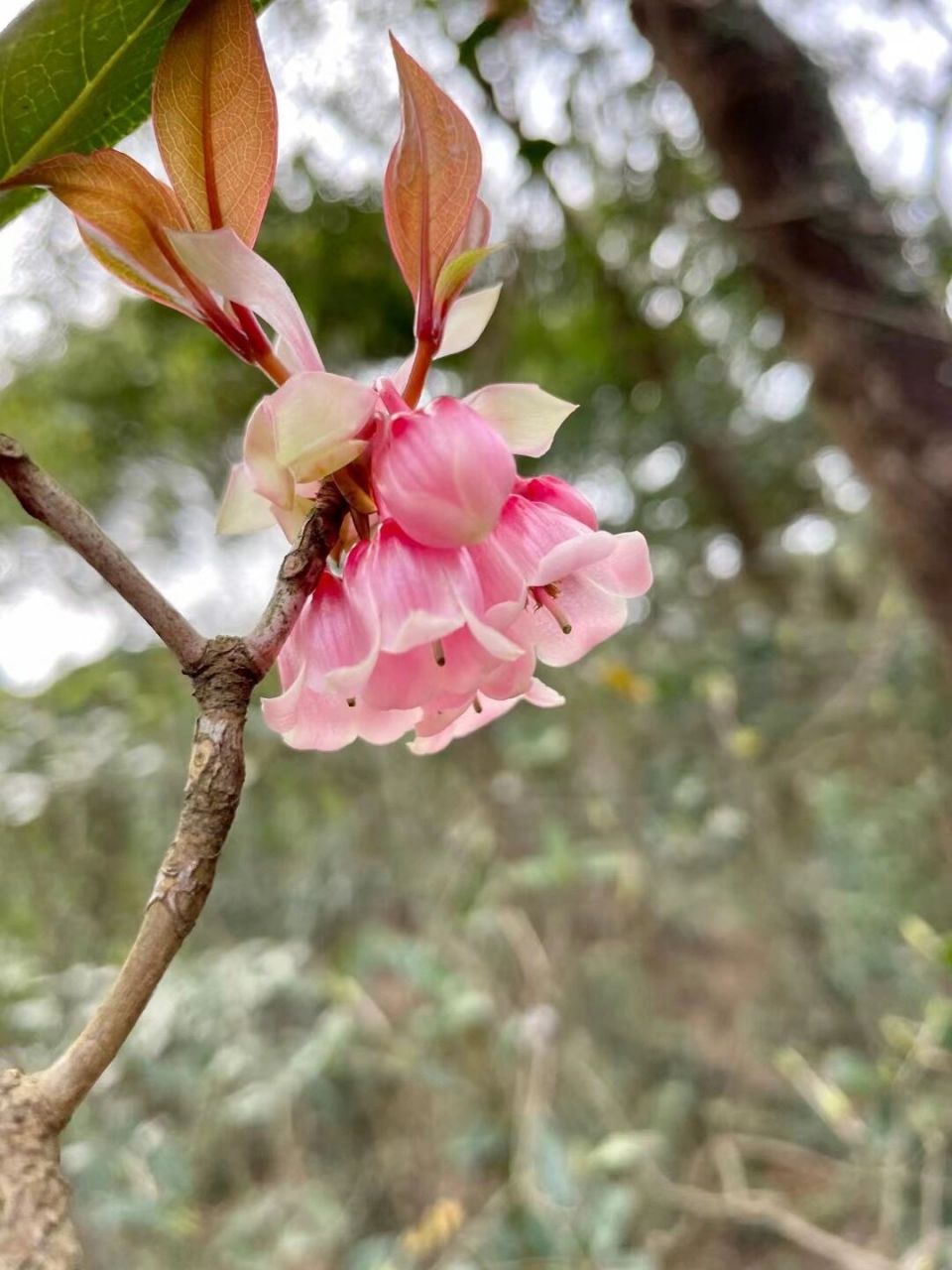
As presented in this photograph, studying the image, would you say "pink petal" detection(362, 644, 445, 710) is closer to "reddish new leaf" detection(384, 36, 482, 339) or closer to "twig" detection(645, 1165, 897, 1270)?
"reddish new leaf" detection(384, 36, 482, 339)

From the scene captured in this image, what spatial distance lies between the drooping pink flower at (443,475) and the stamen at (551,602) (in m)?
0.05

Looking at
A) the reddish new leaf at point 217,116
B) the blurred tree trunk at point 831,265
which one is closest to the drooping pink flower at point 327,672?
the reddish new leaf at point 217,116

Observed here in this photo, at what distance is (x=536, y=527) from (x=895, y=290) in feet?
2.28

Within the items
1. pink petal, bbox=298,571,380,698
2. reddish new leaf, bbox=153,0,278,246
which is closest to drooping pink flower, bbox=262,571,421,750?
pink petal, bbox=298,571,380,698

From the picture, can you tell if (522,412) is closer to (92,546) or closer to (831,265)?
(92,546)

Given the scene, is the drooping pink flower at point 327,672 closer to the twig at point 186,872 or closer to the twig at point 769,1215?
the twig at point 186,872

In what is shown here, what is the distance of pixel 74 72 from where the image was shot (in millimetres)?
247

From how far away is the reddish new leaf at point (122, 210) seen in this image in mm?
244

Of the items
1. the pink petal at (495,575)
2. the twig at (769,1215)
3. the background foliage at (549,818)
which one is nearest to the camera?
the pink petal at (495,575)

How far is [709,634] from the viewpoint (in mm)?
1294

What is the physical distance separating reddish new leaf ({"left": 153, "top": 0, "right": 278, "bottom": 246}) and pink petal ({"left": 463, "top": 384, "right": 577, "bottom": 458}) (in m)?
0.08

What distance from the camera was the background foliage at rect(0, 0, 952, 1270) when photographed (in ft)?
3.19

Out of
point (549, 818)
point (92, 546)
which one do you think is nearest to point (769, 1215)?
point (549, 818)

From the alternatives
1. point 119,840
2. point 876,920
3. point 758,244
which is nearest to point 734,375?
point 758,244
